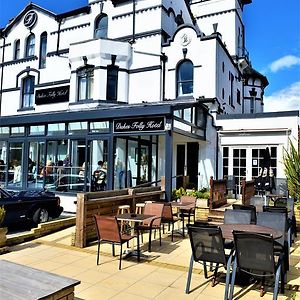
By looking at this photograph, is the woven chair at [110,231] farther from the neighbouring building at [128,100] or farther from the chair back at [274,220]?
the neighbouring building at [128,100]

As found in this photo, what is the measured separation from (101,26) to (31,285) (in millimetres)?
19271

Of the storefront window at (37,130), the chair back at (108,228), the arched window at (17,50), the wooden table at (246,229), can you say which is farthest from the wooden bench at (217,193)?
the arched window at (17,50)

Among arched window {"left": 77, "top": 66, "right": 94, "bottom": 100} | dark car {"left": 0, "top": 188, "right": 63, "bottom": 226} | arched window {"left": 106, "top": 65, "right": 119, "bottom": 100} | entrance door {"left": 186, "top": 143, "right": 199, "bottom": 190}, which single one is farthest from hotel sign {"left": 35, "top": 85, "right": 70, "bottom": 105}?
dark car {"left": 0, "top": 188, "right": 63, "bottom": 226}

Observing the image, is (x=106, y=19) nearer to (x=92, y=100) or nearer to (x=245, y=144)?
(x=92, y=100)

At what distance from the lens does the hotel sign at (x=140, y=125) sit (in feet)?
36.5

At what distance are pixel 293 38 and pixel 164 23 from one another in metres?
12.5

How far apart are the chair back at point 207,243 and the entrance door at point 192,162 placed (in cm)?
1058

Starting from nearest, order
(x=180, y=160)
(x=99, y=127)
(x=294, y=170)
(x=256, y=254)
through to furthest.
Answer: (x=256, y=254) → (x=294, y=170) → (x=99, y=127) → (x=180, y=160)

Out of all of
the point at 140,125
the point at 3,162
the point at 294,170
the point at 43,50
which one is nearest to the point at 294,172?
the point at 294,170

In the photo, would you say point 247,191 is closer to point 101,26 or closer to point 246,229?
point 246,229

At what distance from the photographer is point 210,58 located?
1598cm

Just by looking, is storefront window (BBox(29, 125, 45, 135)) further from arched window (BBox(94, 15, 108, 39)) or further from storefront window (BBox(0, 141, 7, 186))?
arched window (BBox(94, 15, 108, 39))

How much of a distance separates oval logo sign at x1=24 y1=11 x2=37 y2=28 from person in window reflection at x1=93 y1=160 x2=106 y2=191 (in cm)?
1510

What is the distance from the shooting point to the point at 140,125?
11672 millimetres
